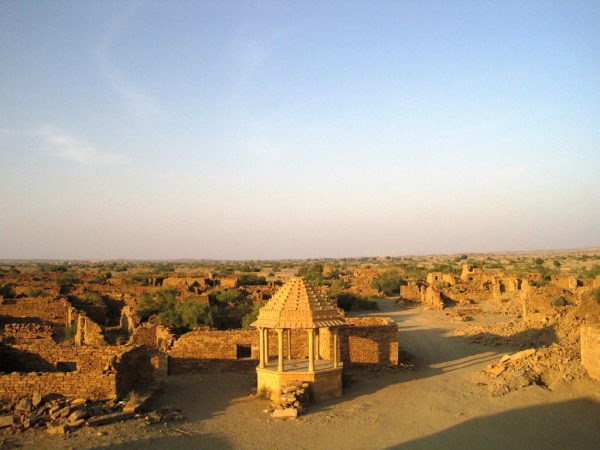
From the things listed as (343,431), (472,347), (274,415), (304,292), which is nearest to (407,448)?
A: (343,431)

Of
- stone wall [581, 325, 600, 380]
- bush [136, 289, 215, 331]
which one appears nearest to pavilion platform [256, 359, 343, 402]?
stone wall [581, 325, 600, 380]

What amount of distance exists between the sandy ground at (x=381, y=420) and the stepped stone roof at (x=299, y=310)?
1.89m

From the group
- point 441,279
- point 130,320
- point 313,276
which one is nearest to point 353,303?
point 441,279

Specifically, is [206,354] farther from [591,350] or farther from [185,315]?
[591,350]

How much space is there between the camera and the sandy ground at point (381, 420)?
9.53 meters

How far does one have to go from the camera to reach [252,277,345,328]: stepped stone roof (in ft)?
40.7

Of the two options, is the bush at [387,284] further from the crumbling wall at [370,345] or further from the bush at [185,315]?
the crumbling wall at [370,345]

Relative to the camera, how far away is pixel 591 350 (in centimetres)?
1274

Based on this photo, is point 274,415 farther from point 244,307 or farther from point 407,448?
point 244,307

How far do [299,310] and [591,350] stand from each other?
7376 millimetres

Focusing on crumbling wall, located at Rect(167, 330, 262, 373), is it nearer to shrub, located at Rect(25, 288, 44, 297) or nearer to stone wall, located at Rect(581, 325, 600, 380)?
stone wall, located at Rect(581, 325, 600, 380)

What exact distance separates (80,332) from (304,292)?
9830 millimetres

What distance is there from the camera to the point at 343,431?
10250mm

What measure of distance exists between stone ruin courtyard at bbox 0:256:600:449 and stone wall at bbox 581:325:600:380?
28mm
